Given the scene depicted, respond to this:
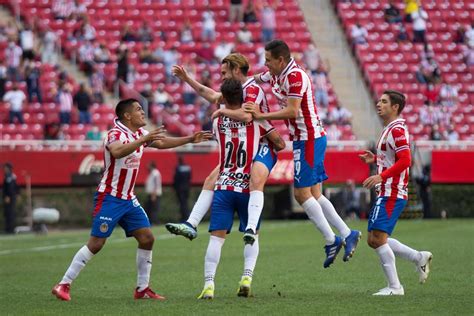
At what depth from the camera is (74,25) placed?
37969 mm

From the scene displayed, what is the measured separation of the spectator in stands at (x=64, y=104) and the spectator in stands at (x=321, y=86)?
23.5 ft

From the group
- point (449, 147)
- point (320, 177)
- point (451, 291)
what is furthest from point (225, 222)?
point (449, 147)

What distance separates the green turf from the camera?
11836 millimetres

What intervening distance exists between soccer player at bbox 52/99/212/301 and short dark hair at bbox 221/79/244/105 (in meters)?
0.46

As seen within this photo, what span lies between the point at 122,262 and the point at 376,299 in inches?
291

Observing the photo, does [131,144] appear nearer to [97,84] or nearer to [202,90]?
[202,90]

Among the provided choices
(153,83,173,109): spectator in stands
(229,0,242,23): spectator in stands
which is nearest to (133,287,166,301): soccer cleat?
(153,83,173,109): spectator in stands

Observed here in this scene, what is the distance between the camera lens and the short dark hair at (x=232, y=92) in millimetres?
12656

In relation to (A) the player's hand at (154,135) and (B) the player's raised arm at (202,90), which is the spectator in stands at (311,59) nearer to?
(B) the player's raised arm at (202,90)

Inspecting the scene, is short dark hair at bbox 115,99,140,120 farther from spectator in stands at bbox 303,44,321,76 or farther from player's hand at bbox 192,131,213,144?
spectator in stands at bbox 303,44,321,76

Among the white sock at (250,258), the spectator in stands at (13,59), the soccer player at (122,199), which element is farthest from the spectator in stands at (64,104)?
the white sock at (250,258)

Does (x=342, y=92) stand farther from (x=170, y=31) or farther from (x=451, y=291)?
(x=451, y=291)

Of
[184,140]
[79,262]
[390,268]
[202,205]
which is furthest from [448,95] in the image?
[79,262]

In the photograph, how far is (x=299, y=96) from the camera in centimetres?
1288
